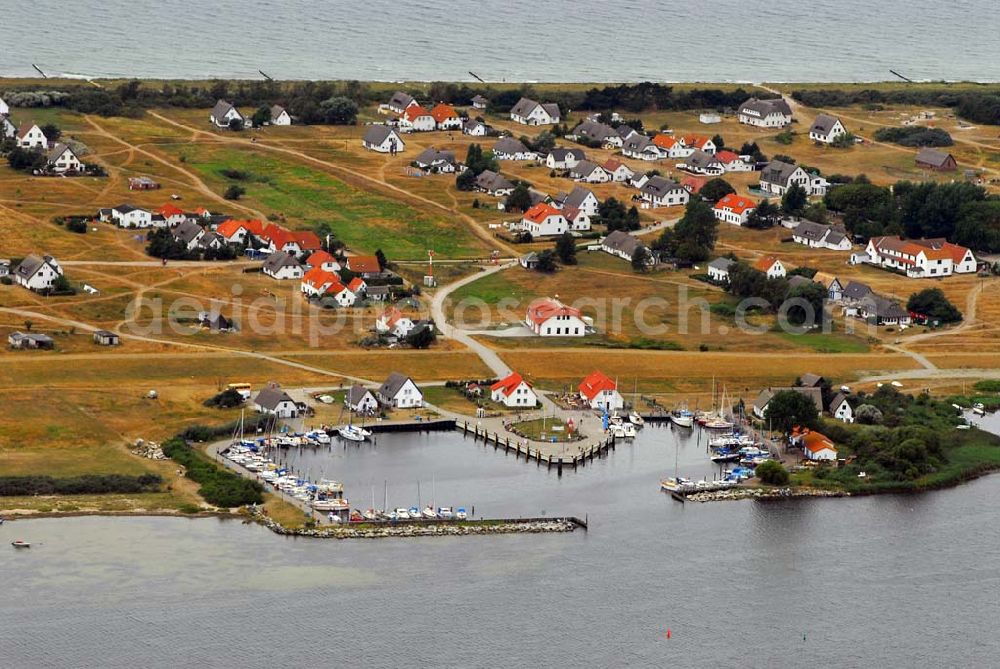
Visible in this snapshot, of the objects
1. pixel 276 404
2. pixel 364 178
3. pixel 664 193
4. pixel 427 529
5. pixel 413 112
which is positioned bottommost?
pixel 427 529

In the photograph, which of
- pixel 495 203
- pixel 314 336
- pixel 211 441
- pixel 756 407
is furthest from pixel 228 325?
pixel 495 203

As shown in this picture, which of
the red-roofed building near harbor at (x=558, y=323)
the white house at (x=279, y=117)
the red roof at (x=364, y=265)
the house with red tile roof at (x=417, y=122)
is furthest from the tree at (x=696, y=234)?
the white house at (x=279, y=117)

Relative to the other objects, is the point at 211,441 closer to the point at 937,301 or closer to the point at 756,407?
the point at 756,407

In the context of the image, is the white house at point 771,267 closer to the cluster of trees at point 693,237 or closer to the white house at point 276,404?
the cluster of trees at point 693,237

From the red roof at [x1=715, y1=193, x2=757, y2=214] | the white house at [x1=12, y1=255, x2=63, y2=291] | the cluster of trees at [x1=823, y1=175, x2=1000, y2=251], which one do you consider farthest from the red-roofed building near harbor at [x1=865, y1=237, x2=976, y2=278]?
the white house at [x1=12, y1=255, x2=63, y2=291]

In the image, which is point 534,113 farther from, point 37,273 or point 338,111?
point 37,273

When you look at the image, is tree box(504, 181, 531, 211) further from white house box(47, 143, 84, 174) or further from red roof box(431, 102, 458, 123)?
white house box(47, 143, 84, 174)

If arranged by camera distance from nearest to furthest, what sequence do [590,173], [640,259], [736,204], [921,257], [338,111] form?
[640,259] → [921,257] → [736,204] → [590,173] → [338,111]

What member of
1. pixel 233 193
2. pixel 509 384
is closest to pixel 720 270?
pixel 509 384
